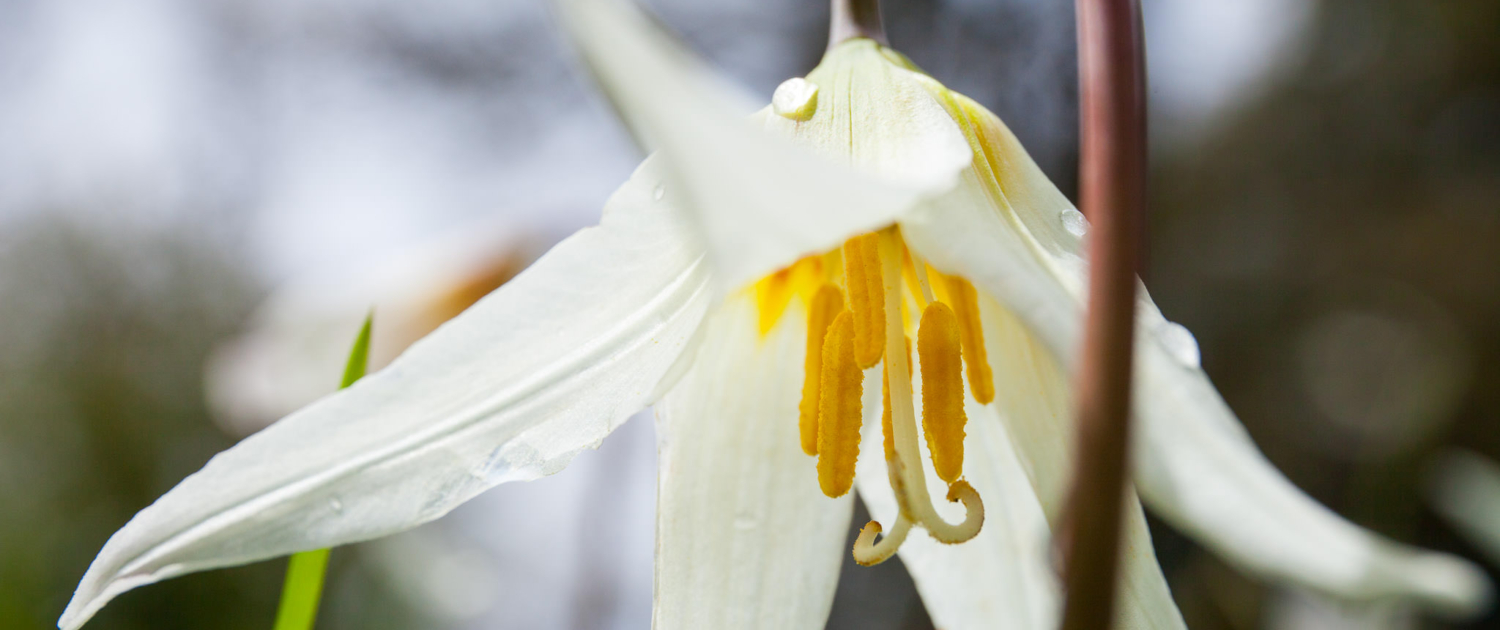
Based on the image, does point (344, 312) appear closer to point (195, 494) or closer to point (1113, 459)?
point (195, 494)

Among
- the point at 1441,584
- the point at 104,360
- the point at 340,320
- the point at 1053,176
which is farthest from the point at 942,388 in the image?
the point at 104,360

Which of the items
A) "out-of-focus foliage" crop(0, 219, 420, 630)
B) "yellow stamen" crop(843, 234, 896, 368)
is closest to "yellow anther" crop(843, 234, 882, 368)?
"yellow stamen" crop(843, 234, 896, 368)

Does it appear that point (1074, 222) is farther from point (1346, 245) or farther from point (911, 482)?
point (1346, 245)

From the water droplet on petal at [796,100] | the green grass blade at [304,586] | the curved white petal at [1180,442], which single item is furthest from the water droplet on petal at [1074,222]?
the green grass blade at [304,586]

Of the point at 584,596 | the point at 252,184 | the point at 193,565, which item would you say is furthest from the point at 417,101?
the point at 193,565

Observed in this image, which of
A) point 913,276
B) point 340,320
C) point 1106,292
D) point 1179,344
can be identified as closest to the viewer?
point 1106,292

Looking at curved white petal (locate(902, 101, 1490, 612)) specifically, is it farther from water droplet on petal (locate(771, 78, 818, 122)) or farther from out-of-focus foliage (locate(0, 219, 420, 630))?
out-of-focus foliage (locate(0, 219, 420, 630))
